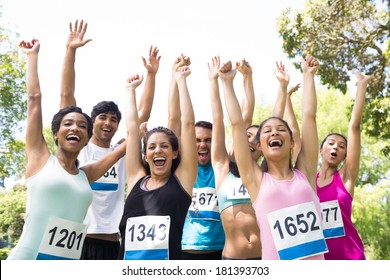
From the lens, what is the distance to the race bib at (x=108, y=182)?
17.4 ft

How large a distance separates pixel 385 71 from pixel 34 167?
1311 centimetres

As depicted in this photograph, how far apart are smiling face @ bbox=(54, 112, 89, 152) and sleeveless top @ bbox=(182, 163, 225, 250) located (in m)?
1.44

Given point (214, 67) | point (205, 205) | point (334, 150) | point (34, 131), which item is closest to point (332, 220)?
point (334, 150)

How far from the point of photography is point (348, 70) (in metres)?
15.4

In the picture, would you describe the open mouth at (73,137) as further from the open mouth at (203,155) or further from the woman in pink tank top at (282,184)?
the open mouth at (203,155)

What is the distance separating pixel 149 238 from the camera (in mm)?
3912

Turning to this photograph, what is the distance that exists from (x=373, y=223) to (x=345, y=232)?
16450 mm

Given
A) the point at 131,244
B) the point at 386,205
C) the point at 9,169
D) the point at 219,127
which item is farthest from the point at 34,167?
the point at 386,205

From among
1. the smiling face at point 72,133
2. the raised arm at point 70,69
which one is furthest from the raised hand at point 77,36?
the smiling face at point 72,133

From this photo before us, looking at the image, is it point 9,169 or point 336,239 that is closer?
point 336,239

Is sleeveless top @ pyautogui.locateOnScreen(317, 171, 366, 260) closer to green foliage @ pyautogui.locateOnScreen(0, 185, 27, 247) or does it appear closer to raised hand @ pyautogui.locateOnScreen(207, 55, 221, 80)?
raised hand @ pyautogui.locateOnScreen(207, 55, 221, 80)

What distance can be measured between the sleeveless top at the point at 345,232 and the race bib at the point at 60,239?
7.88 ft

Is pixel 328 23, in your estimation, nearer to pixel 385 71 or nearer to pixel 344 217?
pixel 385 71

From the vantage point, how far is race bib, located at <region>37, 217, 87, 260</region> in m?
3.86
